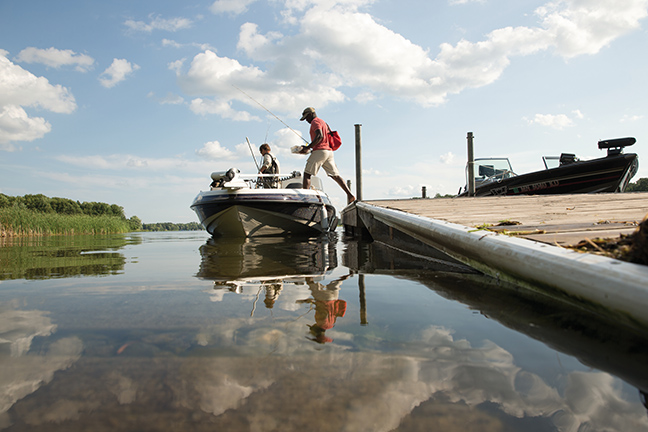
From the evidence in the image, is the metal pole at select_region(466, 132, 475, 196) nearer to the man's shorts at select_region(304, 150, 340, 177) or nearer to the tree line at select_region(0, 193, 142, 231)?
the man's shorts at select_region(304, 150, 340, 177)

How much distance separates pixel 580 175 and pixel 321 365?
12.2 metres

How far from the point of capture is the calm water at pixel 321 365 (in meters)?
0.75

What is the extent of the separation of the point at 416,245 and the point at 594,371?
2752 mm

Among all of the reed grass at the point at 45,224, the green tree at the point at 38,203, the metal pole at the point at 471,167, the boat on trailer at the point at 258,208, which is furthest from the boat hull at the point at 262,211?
the green tree at the point at 38,203

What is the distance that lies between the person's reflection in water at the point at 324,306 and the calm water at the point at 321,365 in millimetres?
12

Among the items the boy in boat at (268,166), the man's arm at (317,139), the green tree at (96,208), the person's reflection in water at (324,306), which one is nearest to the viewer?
the person's reflection in water at (324,306)

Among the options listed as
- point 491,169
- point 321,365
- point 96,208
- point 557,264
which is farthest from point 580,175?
point 96,208

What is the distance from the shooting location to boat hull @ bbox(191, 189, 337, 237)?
6766 mm

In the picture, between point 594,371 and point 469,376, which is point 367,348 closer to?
point 469,376

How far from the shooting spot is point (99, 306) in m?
1.73

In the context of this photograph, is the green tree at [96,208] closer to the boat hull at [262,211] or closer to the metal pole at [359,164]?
the metal pole at [359,164]

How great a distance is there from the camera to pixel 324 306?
1.60m

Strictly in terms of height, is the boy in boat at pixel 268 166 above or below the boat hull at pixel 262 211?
above

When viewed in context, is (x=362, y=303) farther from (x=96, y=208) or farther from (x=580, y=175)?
(x=96, y=208)
